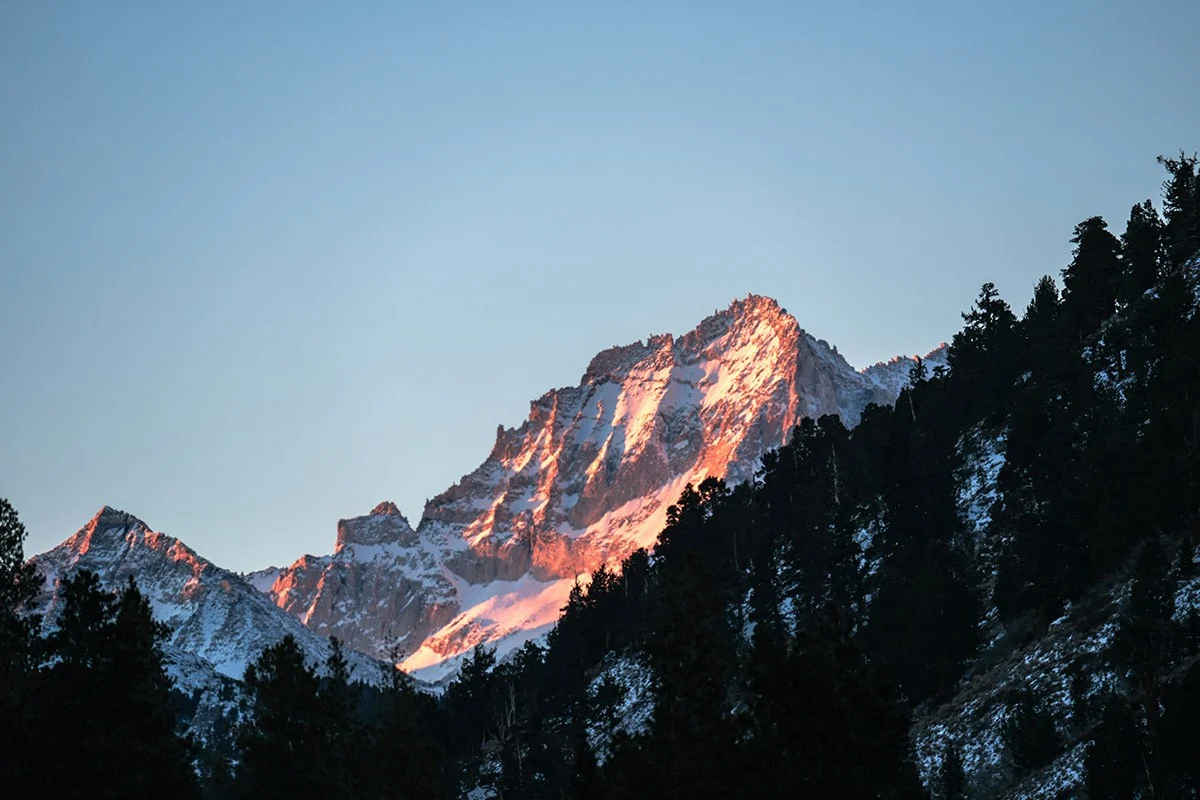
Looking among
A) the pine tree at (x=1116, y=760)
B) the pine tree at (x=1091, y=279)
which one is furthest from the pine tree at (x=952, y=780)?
the pine tree at (x=1091, y=279)

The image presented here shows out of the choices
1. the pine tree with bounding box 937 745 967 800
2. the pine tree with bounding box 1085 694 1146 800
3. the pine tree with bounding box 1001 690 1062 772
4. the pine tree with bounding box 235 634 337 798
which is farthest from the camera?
the pine tree with bounding box 937 745 967 800

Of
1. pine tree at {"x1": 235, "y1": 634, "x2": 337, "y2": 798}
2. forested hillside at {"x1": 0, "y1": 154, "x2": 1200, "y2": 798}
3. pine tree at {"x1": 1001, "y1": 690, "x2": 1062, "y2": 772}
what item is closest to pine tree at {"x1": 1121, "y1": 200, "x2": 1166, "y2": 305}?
forested hillside at {"x1": 0, "y1": 154, "x2": 1200, "y2": 798}

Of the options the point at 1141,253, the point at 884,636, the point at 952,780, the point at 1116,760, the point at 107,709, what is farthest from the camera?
the point at 1141,253

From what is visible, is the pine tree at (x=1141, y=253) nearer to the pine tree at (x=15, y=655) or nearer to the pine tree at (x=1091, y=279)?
the pine tree at (x=1091, y=279)

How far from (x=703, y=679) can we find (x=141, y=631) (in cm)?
2100

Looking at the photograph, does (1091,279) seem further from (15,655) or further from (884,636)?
(15,655)

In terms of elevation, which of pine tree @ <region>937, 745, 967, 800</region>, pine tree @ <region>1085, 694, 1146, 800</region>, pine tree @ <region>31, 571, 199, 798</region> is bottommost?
pine tree @ <region>1085, 694, 1146, 800</region>

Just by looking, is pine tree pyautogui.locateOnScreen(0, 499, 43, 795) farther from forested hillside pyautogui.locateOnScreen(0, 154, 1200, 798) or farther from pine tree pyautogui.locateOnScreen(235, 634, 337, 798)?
pine tree pyautogui.locateOnScreen(235, 634, 337, 798)

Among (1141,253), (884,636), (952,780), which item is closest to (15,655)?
(952,780)

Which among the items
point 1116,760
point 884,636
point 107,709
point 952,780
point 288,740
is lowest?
point 1116,760

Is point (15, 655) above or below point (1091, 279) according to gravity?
below

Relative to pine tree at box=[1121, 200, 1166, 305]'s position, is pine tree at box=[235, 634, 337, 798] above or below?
below

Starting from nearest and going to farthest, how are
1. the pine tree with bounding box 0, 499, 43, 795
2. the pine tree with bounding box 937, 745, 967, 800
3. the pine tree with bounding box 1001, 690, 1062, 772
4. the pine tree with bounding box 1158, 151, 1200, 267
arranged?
the pine tree with bounding box 0, 499, 43, 795, the pine tree with bounding box 1001, 690, 1062, 772, the pine tree with bounding box 937, 745, 967, 800, the pine tree with bounding box 1158, 151, 1200, 267

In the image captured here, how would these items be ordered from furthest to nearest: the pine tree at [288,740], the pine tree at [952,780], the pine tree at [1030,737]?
1. the pine tree at [952,780]
2. the pine tree at [1030,737]
3. the pine tree at [288,740]
